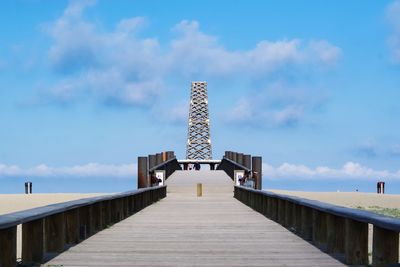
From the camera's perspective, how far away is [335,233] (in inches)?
426

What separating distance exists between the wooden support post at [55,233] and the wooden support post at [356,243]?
13.6 ft

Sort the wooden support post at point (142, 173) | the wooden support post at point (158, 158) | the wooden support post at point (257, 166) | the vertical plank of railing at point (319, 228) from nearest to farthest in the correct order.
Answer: the vertical plank of railing at point (319, 228), the wooden support post at point (142, 173), the wooden support post at point (257, 166), the wooden support post at point (158, 158)

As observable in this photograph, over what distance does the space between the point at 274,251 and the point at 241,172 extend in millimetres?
30276

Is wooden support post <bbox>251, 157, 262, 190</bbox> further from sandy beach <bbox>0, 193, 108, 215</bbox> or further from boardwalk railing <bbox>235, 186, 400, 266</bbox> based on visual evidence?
boardwalk railing <bbox>235, 186, 400, 266</bbox>

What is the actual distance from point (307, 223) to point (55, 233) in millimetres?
4961

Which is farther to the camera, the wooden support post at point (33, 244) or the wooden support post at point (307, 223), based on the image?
the wooden support post at point (307, 223)

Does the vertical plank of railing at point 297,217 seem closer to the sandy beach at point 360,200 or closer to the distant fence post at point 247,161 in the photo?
the sandy beach at point 360,200

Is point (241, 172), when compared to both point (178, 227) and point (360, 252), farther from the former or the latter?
point (360, 252)

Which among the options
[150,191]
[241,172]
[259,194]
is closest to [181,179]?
[241,172]

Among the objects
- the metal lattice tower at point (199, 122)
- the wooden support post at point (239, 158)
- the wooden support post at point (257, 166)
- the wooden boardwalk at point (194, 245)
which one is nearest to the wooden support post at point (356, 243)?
the wooden boardwalk at point (194, 245)

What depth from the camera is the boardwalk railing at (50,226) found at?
815cm

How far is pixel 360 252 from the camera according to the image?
31.0 feet

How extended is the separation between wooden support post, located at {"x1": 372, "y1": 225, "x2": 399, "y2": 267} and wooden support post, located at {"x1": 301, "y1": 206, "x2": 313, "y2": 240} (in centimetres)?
485

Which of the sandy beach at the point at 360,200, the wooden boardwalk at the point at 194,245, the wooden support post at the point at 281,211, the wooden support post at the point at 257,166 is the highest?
the wooden support post at the point at 257,166
